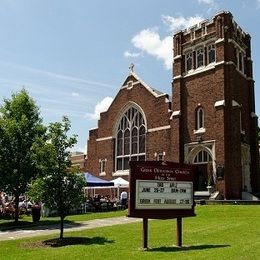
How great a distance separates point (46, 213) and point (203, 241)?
16299 millimetres

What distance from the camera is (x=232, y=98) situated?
34000 millimetres

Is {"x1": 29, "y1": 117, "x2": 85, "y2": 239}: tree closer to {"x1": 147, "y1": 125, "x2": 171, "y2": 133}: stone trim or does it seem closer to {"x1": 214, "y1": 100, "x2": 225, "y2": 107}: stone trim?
{"x1": 214, "y1": 100, "x2": 225, "y2": 107}: stone trim

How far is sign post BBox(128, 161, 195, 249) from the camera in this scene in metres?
12.7

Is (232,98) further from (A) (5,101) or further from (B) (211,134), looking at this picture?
(A) (5,101)

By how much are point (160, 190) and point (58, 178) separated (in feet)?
15.7

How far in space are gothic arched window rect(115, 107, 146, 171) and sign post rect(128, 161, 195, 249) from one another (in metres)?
26.5

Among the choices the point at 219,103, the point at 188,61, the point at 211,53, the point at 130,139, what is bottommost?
the point at 130,139

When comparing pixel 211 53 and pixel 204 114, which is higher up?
pixel 211 53

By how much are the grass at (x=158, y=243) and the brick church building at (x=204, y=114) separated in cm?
1429

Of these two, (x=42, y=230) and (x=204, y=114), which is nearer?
(x=42, y=230)

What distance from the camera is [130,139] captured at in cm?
4184

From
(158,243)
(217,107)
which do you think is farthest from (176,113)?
(158,243)

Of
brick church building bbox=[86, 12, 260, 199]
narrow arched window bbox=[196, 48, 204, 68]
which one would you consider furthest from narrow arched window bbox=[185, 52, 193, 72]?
narrow arched window bbox=[196, 48, 204, 68]

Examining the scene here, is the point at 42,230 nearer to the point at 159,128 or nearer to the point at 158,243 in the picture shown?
the point at 158,243
